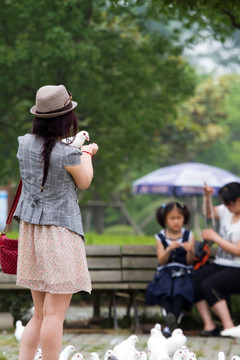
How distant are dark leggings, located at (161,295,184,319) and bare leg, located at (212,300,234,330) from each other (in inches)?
12.9

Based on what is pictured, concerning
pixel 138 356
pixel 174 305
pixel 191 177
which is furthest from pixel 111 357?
pixel 191 177

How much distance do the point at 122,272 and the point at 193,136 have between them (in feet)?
88.4

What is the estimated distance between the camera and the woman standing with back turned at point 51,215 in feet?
14.2

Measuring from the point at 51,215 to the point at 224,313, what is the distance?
11.3 feet

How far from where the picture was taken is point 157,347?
5582 millimetres

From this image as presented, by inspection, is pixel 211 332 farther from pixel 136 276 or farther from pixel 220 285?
pixel 136 276

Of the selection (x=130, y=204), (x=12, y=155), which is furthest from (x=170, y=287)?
(x=130, y=204)

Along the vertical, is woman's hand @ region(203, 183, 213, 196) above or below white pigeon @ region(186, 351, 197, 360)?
above

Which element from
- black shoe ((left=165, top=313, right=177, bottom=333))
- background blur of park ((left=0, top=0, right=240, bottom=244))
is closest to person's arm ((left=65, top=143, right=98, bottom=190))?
black shoe ((left=165, top=313, right=177, bottom=333))

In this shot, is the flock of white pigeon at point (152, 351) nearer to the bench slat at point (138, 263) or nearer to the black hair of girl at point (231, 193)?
the black hair of girl at point (231, 193)

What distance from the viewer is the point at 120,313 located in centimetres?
894

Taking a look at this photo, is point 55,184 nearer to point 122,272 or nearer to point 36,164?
point 36,164

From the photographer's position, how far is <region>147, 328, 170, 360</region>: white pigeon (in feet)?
17.6

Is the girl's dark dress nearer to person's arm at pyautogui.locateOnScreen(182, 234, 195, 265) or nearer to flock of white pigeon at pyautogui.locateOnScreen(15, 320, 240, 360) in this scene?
person's arm at pyautogui.locateOnScreen(182, 234, 195, 265)
